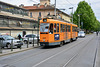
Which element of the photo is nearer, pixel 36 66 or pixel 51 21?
pixel 36 66

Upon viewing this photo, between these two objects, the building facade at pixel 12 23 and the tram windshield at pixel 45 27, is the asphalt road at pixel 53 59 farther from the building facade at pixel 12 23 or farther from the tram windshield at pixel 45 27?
the building facade at pixel 12 23

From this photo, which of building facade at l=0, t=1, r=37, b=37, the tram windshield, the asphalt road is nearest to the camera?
the asphalt road

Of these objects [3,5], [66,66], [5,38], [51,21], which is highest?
[3,5]

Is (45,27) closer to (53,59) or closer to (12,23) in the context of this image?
(53,59)

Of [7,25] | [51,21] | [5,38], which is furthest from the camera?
[7,25]

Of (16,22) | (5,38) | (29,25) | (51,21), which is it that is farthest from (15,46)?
(29,25)

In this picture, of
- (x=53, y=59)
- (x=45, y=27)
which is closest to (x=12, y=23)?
(x=45, y=27)

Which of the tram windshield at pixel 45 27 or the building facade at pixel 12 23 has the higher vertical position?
the building facade at pixel 12 23

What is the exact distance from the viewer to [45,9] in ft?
232

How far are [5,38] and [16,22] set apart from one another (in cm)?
2164

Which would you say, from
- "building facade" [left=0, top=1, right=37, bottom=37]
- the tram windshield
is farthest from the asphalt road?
"building facade" [left=0, top=1, right=37, bottom=37]

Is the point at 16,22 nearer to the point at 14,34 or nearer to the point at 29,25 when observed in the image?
the point at 14,34

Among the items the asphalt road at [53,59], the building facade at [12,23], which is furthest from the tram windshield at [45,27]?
the building facade at [12,23]

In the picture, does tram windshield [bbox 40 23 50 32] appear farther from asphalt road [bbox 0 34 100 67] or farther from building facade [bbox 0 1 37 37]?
building facade [bbox 0 1 37 37]
